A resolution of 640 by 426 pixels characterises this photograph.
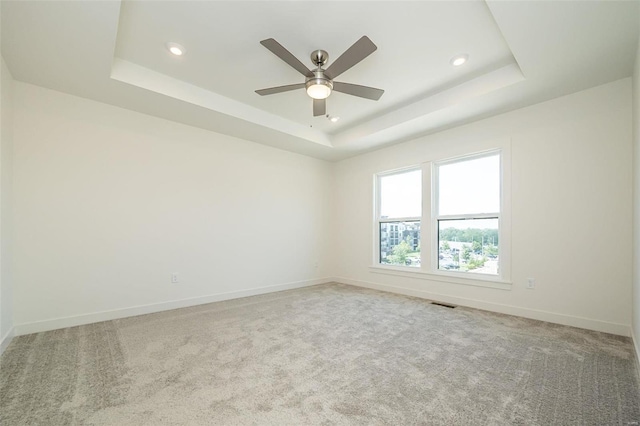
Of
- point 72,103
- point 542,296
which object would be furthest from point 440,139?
point 72,103

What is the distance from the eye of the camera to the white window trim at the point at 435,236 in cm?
350

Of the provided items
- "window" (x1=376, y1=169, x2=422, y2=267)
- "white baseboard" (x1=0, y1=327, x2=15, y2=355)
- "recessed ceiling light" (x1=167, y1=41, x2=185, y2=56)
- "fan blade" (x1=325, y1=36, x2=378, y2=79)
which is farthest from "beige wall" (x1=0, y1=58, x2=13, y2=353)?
"window" (x1=376, y1=169, x2=422, y2=267)

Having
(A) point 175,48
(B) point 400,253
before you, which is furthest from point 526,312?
(A) point 175,48

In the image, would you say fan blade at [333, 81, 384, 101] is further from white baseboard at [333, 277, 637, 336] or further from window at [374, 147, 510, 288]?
white baseboard at [333, 277, 637, 336]

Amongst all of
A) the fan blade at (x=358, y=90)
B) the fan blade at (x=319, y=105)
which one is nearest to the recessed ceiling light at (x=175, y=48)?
the fan blade at (x=319, y=105)

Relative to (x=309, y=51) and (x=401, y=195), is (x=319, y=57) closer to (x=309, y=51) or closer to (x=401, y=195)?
(x=309, y=51)

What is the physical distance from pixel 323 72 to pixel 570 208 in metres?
3.08

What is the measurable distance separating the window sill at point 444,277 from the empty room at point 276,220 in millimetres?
26

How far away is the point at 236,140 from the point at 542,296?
4.70 metres

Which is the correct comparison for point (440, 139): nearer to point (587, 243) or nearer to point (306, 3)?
point (587, 243)

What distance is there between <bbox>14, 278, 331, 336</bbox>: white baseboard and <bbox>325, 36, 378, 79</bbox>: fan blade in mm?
3429

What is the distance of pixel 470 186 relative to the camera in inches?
157

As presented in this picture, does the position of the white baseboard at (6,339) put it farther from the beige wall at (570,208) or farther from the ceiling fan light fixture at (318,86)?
the beige wall at (570,208)

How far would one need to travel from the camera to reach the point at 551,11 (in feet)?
6.39
